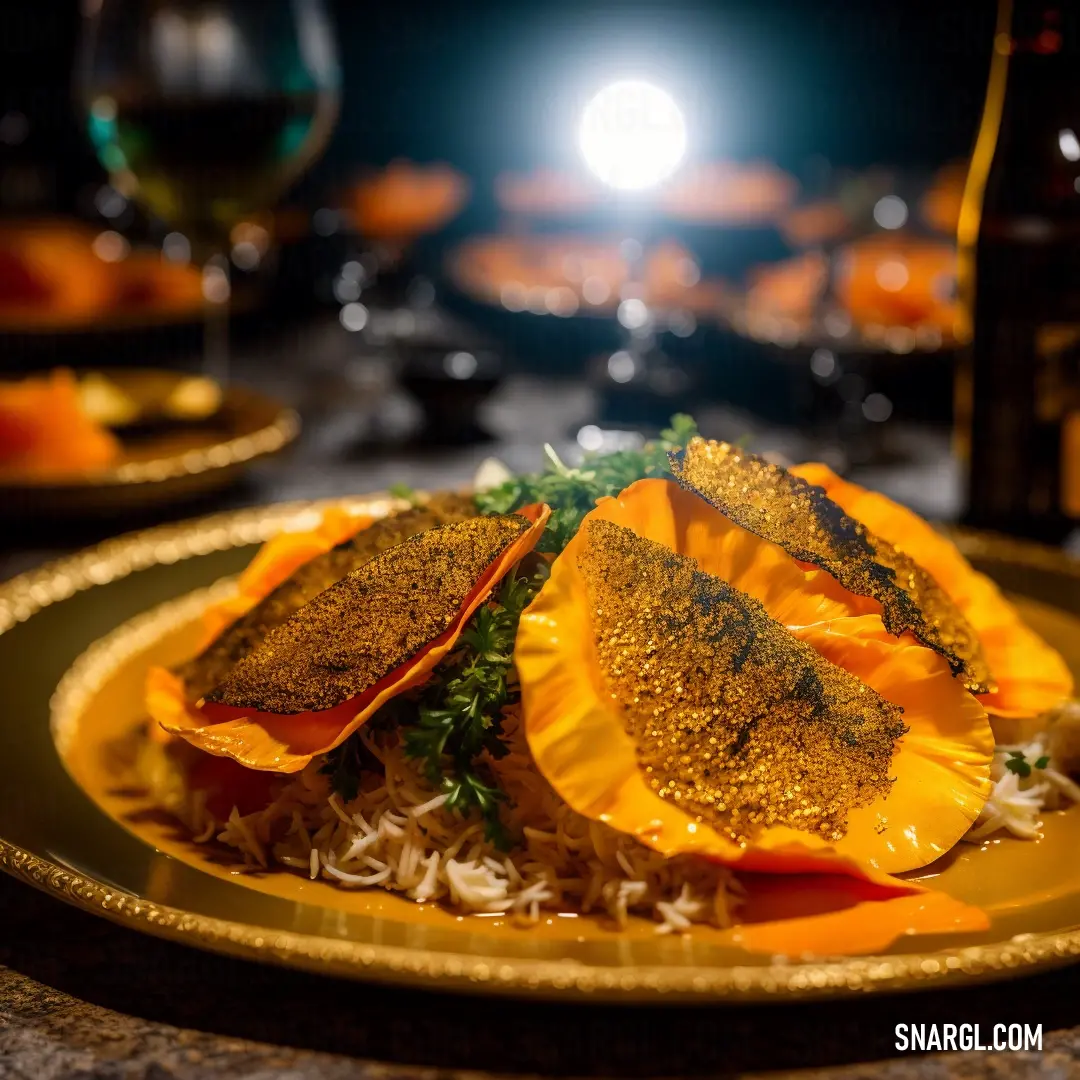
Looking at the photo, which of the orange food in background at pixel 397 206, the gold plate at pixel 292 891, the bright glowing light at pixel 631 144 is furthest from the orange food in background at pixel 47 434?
the orange food in background at pixel 397 206

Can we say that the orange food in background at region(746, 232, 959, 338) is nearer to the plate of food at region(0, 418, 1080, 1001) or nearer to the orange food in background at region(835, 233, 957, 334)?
the orange food in background at region(835, 233, 957, 334)

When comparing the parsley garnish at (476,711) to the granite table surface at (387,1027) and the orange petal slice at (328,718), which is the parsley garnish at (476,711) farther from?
the granite table surface at (387,1027)

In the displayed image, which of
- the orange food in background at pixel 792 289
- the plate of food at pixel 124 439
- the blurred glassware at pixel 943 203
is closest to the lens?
the plate of food at pixel 124 439

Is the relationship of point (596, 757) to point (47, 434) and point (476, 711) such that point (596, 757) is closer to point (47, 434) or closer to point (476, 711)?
point (476, 711)

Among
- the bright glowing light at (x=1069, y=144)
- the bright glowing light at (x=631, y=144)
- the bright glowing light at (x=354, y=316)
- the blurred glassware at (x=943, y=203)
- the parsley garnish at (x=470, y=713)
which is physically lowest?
the parsley garnish at (x=470, y=713)

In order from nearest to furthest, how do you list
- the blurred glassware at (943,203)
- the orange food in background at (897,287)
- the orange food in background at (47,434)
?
the orange food in background at (47,434)
the orange food in background at (897,287)
the blurred glassware at (943,203)

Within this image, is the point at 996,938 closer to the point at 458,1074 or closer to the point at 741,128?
the point at 458,1074

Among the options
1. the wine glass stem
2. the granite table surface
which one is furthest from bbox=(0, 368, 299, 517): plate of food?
the granite table surface
